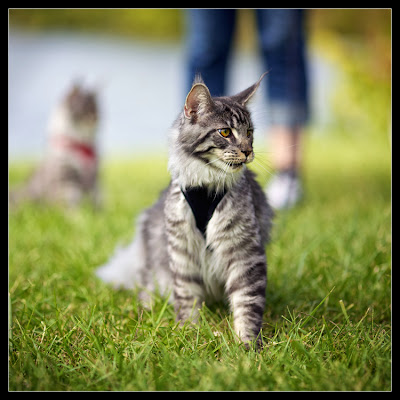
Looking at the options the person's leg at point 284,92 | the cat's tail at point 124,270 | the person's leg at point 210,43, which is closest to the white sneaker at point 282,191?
the person's leg at point 284,92

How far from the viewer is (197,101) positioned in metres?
1.76

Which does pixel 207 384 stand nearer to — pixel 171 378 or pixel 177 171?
pixel 171 378

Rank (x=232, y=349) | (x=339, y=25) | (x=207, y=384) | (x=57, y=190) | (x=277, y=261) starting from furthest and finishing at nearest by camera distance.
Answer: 1. (x=339, y=25)
2. (x=57, y=190)
3. (x=277, y=261)
4. (x=232, y=349)
5. (x=207, y=384)

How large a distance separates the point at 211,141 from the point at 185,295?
715mm

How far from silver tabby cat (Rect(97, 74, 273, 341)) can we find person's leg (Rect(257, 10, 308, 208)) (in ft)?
5.14

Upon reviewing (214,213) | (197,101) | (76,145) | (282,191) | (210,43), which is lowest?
(214,213)

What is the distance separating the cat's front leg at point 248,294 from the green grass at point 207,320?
0.28 feet

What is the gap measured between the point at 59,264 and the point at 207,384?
166 cm

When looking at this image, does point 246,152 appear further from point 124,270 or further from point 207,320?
point 124,270

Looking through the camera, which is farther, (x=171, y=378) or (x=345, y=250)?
(x=345, y=250)

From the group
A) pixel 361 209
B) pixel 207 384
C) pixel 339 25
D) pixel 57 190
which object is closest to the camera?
pixel 207 384

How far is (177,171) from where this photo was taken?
1.86 meters

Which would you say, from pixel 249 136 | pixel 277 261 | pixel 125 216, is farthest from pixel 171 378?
pixel 125 216

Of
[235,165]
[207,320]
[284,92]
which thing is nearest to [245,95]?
[235,165]
